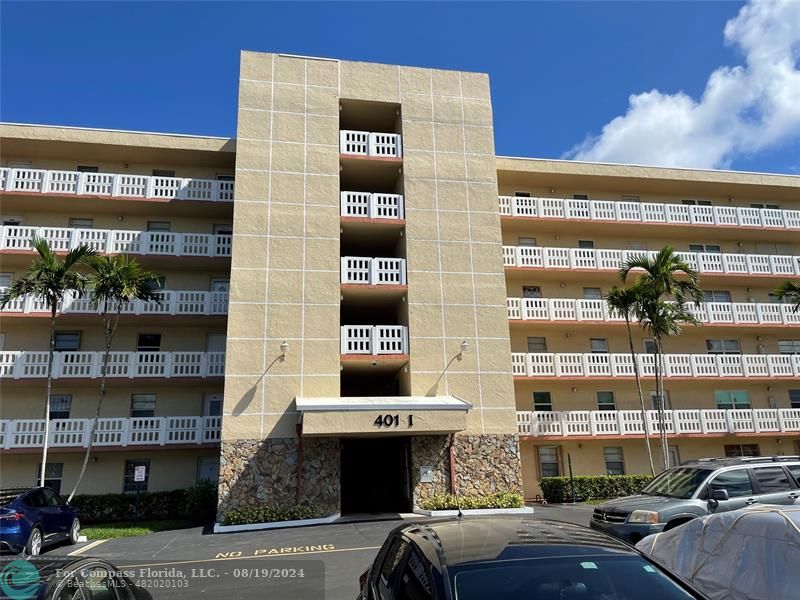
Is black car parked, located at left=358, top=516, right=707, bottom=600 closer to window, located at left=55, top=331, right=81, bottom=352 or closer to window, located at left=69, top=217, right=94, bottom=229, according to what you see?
window, located at left=55, top=331, right=81, bottom=352

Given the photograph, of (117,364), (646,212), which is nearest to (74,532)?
(117,364)

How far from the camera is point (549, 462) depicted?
2414 cm

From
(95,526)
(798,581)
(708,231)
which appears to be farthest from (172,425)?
(708,231)

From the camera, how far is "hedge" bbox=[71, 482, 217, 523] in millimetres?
20266

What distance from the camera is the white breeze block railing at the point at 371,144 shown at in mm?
22609

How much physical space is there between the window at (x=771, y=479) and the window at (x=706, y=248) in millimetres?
20129

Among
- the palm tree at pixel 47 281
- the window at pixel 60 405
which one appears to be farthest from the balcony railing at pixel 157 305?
the window at pixel 60 405

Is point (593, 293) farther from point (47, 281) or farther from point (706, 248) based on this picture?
point (47, 281)

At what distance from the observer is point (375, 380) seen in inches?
969

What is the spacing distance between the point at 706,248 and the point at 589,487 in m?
15.2

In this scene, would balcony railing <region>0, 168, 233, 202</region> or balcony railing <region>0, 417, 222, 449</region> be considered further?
balcony railing <region>0, 168, 233, 202</region>

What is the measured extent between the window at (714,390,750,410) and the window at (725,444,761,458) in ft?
5.95

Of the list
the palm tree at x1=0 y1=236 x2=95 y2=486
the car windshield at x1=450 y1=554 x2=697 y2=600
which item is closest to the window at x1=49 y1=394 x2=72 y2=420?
the palm tree at x1=0 y1=236 x2=95 y2=486

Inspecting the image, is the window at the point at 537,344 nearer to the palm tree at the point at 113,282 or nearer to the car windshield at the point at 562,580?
the palm tree at the point at 113,282
